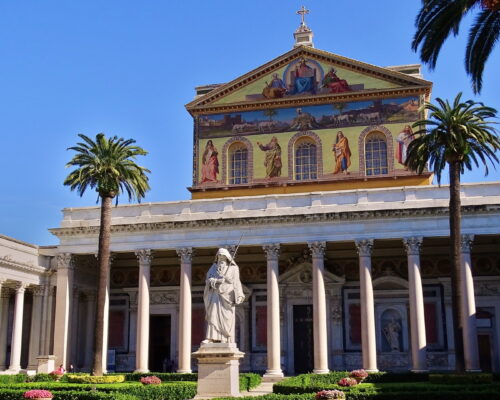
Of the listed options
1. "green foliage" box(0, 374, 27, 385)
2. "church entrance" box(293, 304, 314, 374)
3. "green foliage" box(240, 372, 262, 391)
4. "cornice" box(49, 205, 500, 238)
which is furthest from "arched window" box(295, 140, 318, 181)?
"green foliage" box(0, 374, 27, 385)

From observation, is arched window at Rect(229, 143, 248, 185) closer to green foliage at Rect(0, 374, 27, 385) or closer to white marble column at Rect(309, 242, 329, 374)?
white marble column at Rect(309, 242, 329, 374)

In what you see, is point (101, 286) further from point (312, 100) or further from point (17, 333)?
point (312, 100)

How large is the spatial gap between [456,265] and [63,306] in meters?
22.3

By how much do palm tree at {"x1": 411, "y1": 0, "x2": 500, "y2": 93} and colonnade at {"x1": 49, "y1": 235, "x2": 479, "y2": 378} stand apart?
1505 cm

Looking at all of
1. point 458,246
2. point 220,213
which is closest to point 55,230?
point 220,213

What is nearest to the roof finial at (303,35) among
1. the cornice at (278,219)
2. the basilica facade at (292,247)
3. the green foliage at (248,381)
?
the basilica facade at (292,247)

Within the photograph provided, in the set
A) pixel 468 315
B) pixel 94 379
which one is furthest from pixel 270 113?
pixel 94 379

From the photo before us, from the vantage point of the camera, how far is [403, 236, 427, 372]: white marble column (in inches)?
1319

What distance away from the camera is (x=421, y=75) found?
141 feet

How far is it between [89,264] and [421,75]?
24846 mm

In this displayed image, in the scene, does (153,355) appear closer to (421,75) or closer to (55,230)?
(55,230)

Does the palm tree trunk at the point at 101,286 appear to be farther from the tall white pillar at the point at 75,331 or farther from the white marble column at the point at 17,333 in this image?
the white marble column at the point at 17,333

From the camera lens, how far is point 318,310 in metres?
35.6

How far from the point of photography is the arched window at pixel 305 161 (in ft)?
138
